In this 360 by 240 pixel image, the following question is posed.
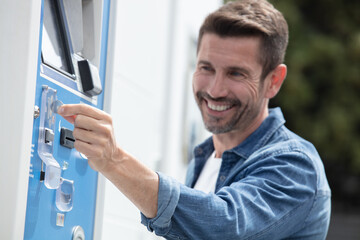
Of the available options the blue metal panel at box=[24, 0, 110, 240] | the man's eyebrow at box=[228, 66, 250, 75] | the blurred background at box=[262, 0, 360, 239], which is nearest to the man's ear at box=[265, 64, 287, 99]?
the man's eyebrow at box=[228, 66, 250, 75]

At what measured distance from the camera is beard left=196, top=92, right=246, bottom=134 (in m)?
2.23

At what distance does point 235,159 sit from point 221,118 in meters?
0.16

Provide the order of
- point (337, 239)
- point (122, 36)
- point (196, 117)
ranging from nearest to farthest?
point (122, 36) < point (196, 117) < point (337, 239)

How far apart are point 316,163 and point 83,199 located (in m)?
0.81

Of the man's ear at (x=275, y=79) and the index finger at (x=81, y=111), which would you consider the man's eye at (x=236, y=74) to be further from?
the index finger at (x=81, y=111)

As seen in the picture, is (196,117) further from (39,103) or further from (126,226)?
(39,103)

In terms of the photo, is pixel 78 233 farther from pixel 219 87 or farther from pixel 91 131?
pixel 219 87

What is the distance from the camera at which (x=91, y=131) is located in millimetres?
1423

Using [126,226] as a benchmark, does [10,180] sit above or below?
above

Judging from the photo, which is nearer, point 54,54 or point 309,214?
point 54,54

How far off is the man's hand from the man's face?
2.77 ft

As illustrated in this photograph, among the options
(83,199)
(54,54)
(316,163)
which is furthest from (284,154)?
(54,54)

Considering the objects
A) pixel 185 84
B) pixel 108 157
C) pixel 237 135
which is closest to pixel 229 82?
pixel 237 135

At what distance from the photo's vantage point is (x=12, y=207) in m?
1.45
